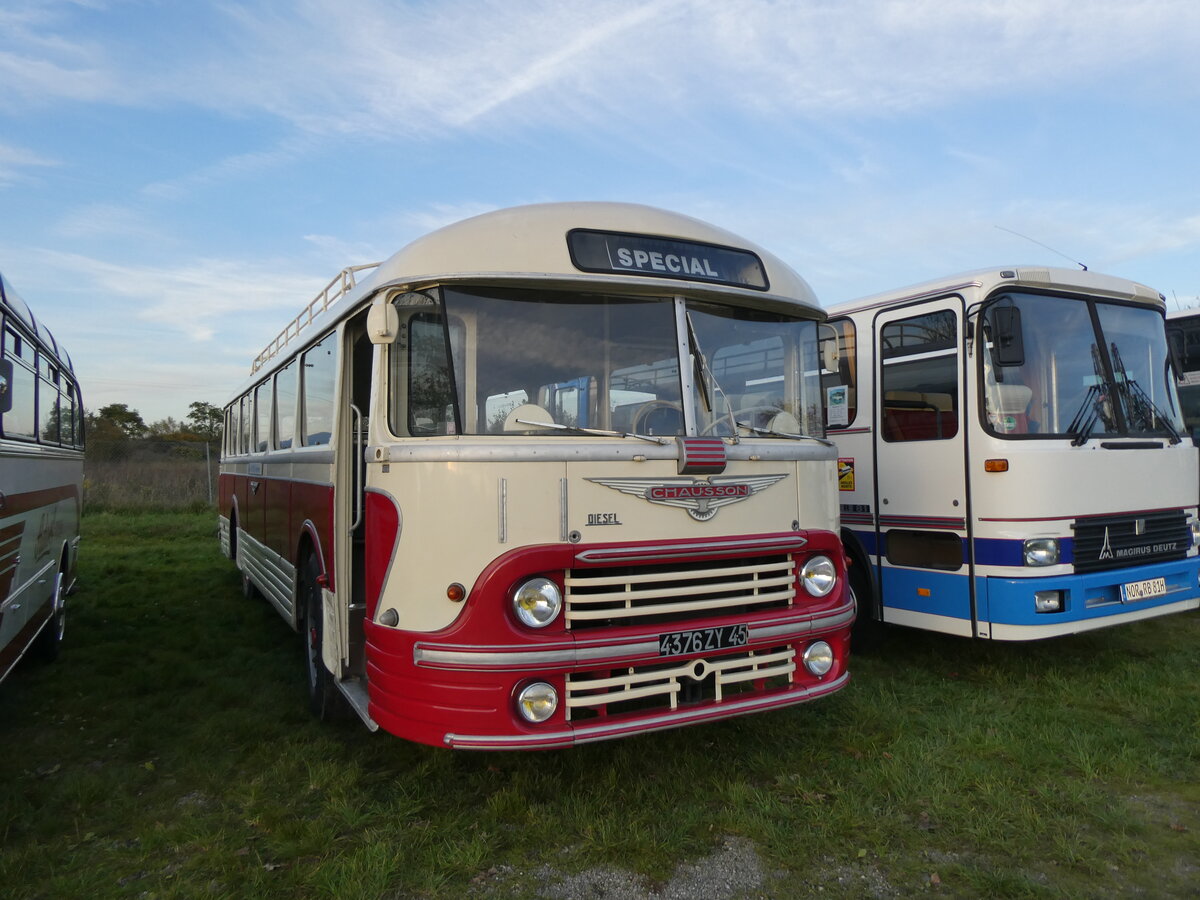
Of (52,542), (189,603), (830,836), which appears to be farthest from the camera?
(189,603)

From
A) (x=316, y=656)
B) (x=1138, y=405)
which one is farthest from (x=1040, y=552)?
(x=316, y=656)

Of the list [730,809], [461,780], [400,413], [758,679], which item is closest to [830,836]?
[730,809]

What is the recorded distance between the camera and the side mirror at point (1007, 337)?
5.48 meters

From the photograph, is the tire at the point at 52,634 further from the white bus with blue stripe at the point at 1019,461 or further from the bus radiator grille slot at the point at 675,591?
the white bus with blue stripe at the point at 1019,461

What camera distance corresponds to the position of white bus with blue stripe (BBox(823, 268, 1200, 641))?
226 inches

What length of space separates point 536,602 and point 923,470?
3.80 m

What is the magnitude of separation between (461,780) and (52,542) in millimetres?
4490

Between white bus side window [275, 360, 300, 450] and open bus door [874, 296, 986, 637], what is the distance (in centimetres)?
472

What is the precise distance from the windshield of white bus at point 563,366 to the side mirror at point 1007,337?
6.51 ft

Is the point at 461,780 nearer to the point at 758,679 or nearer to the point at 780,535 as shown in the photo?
the point at 758,679

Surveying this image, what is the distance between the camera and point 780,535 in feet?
14.4

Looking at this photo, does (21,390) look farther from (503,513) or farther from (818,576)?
(818,576)

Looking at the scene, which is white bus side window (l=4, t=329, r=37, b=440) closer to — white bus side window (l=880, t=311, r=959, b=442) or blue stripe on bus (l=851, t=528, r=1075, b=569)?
white bus side window (l=880, t=311, r=959, b=442)

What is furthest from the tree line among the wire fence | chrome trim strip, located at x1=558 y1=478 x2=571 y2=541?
chrome trim strip, located at x1=558 y1=478 x2=571 y2=541
